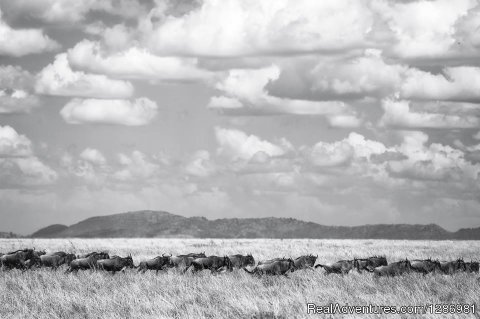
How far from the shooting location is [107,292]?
17.6 m

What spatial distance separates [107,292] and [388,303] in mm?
8044

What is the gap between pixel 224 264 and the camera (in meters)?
22.9

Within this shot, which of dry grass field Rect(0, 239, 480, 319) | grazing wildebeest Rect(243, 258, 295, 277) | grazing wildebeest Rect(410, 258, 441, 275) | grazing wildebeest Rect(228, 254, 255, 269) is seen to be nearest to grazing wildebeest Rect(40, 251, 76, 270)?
dry grass field Rect(0, 239, 480, 319)

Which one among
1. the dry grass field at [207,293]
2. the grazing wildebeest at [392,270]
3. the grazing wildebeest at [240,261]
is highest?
the grazing wildebeest at [240,261]

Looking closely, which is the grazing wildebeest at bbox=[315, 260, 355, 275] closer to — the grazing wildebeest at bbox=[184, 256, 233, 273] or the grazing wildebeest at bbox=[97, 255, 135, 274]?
the grazing wildebeest at bbox=[184, 256, 233, 273]

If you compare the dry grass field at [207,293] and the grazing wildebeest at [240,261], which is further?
the grazing wildebeest at [240,261]

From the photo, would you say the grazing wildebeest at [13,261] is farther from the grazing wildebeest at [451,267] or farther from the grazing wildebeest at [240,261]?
the grazing wildebeest at [451,267]

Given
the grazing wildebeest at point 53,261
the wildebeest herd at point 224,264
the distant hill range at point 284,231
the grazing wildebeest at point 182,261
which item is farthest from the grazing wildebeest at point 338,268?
the distant hill range at point 284,231

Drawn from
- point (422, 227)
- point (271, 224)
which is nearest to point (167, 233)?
point (271, 224)

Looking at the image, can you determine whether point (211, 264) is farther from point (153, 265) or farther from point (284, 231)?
point (284, 231)

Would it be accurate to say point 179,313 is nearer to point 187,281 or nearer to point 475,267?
point 187,281

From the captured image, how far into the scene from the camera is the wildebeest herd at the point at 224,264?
832 inches

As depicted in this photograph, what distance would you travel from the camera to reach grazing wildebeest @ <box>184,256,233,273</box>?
22.5 metres

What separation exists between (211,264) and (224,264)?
52 centimetres
